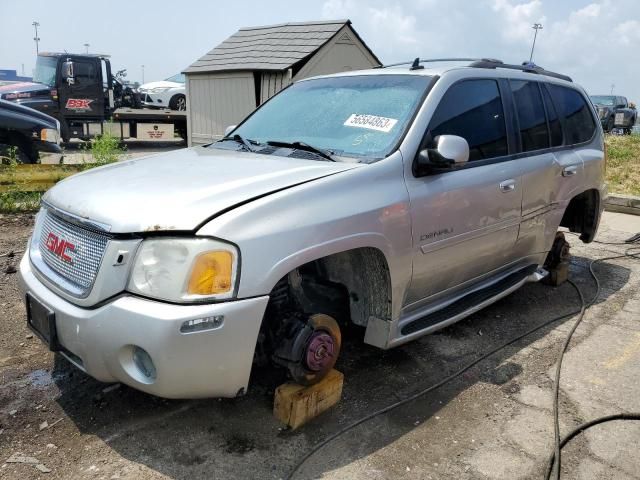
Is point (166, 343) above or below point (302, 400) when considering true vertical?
above

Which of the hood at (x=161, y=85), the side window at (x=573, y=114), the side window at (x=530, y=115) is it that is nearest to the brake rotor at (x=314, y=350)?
the side window at (x=530, y=115)

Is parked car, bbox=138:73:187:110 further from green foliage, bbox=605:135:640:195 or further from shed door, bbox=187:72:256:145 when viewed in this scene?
green foliage, bbox=605:135:640:195

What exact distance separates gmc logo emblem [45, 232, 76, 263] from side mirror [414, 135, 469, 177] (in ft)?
6.02

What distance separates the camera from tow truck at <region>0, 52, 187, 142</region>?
14.9 m

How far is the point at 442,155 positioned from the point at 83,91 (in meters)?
14.9

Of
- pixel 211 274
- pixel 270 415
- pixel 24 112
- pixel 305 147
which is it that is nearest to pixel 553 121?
pixel 305 147

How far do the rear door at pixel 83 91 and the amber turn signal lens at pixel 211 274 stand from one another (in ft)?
49.3

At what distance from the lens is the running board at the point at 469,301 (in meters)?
3.22

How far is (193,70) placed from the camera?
40.7 ft

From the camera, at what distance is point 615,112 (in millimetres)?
23344

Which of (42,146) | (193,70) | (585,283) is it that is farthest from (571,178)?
(193,70)

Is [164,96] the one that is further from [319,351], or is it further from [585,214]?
[319,351]

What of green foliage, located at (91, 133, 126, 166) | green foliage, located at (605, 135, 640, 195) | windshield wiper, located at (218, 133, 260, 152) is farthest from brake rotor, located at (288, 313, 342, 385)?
green foliage, located at (605, 135, 640, 195)

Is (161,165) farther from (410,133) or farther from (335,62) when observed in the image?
(335,62)
